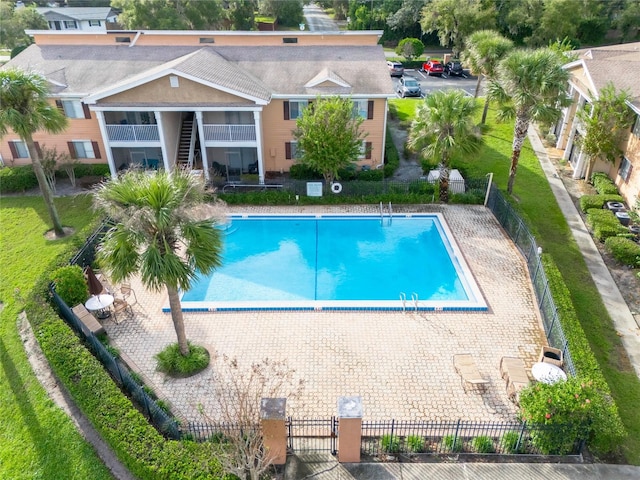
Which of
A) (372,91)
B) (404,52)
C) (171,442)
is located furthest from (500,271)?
(404,52)

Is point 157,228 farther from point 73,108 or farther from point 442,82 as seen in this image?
point 442,82

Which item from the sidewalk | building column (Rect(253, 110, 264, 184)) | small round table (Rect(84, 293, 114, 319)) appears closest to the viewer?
the sidewalk

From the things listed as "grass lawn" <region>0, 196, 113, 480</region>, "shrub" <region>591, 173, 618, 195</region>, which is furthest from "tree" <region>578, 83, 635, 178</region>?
"grass lawn" <region>0, 196, 113, 480</region>

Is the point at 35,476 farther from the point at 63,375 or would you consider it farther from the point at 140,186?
the point at 140,186

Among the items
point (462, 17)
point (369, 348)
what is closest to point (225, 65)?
point (369, 348)

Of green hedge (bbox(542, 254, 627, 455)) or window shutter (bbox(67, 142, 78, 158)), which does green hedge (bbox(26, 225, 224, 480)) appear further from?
window shutter (bbox(67, 142, 78, 158))
